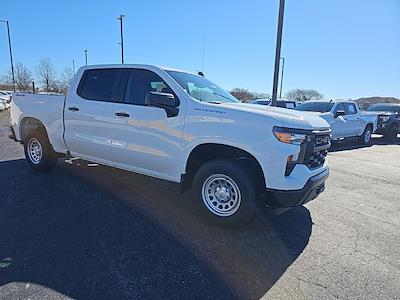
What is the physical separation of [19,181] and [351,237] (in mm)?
5368

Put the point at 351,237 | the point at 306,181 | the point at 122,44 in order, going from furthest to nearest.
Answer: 1. the point at 122,44
2. the point at 351,237
3. the point at 306,181

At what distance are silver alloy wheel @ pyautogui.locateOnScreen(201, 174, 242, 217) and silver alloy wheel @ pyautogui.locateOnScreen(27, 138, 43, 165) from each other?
153 inches

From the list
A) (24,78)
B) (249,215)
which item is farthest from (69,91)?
(24,78)

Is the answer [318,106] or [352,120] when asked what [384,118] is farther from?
[318,106]

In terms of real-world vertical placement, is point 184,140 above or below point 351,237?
above

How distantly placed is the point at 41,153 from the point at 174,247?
403 cm

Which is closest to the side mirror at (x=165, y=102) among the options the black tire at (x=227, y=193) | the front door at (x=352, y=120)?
the black tire at (x=227, y=193)

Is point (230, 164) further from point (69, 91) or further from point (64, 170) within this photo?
point (64, 170)

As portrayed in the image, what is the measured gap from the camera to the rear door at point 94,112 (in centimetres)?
504

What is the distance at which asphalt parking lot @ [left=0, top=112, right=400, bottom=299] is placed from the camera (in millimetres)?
2846

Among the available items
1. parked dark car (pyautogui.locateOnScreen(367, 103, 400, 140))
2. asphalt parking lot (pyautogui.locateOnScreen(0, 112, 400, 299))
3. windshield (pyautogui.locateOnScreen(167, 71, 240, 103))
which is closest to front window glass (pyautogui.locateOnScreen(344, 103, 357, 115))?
parked dark car (pyautogui.locateOnScreen(367, 103, 400, 140))

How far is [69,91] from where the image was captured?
5.66 meters

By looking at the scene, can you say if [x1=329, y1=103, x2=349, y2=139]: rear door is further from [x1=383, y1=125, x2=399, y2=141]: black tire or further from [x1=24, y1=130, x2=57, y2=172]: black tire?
[x1=24, y1=130, x2=57, y2=172]: black tire

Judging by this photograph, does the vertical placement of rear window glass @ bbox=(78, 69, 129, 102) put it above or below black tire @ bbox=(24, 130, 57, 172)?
above
